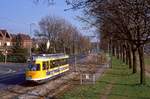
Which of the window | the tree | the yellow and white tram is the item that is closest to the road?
the yellow and white tram

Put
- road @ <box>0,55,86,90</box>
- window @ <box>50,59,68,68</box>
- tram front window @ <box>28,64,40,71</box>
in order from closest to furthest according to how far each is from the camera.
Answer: tram front window @ <box>28,64,40,71</box> → road @ <box>0,55,86,90</box> → window @ <box>50,59,68,68</box>

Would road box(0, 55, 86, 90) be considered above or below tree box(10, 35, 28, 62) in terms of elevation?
below

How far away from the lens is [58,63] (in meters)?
43.8

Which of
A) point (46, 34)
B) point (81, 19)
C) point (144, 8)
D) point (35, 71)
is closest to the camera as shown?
point (144, 8)

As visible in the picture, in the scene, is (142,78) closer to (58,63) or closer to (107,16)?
(107,16)

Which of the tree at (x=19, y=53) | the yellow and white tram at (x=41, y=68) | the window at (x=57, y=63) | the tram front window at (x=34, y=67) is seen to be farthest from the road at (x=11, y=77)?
the tree at (x=19, y=53)

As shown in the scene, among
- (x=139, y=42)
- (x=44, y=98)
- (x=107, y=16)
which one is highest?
(x=107, y=16)

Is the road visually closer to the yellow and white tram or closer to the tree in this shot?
the yellow and white tram

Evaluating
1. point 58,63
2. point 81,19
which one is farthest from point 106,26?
point 58,63

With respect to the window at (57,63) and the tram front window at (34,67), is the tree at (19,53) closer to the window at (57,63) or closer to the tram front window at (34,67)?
the window at (57,63)

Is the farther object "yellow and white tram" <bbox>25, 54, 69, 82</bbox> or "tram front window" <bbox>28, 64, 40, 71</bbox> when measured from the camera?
"tram front window" <bbox>28, 64, 40, 71</bbox>

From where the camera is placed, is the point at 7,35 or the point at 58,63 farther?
the point at 7,35

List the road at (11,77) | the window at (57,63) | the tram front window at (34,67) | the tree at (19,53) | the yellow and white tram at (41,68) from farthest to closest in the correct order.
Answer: the tree at (19,53) < the window at (57,63) < the road at (11,77) < the tram front window at (34,67) < the yellow and white tram at (41,68)

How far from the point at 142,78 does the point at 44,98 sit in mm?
9257
